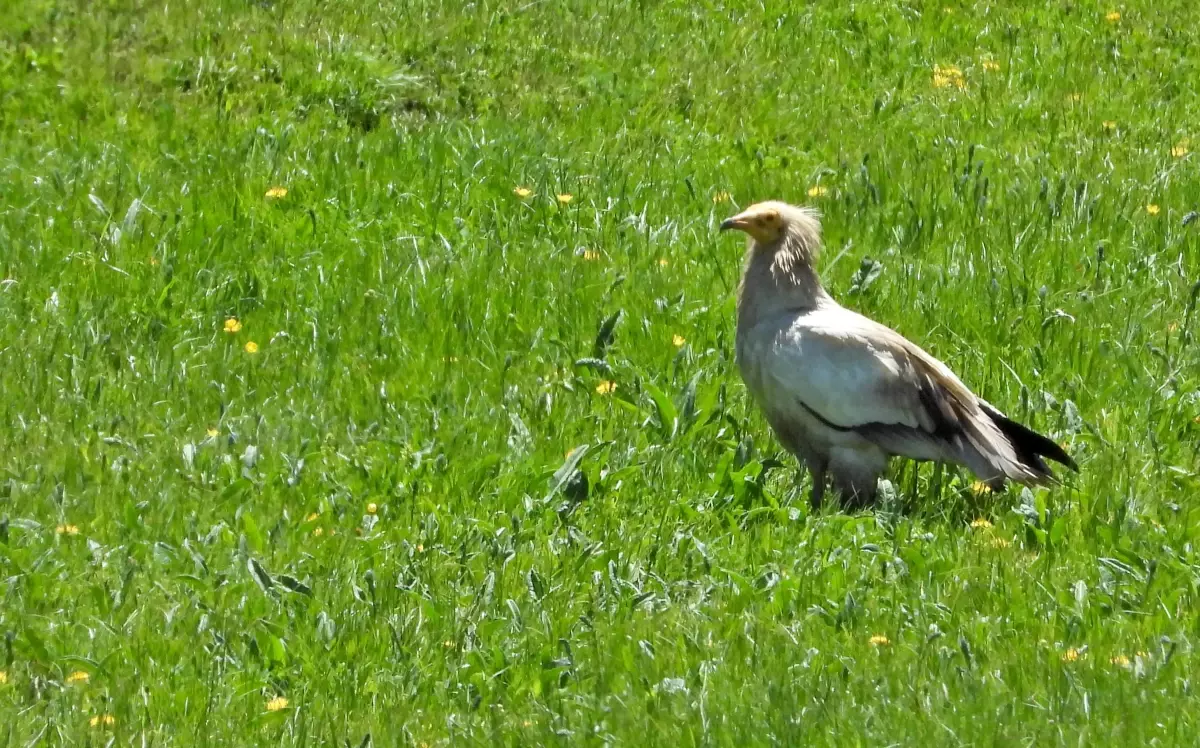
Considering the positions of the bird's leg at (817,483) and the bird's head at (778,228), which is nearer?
the bird's leg at (817,483)

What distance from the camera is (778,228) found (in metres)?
6.89

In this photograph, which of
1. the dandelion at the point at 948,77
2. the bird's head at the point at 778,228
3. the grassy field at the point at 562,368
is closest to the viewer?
the grassy field at the point at 562,368

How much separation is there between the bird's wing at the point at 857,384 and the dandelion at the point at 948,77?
4541 millimetres

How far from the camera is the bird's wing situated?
645 cm

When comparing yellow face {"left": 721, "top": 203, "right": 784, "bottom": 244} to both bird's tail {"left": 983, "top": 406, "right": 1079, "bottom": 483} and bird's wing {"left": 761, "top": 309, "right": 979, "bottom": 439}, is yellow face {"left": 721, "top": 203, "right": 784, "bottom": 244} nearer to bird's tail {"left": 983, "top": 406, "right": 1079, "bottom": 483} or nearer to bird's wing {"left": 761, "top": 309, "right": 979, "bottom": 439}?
bird's wing {"left": 761, "top": 309, "right": 979, "bottom": 439}

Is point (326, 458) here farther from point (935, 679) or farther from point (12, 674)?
point (935, 679)

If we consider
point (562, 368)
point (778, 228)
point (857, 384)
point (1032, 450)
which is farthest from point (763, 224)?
point (1032, 450)

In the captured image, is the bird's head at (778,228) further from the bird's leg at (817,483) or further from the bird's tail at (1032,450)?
the bird's tail at (1032,450)

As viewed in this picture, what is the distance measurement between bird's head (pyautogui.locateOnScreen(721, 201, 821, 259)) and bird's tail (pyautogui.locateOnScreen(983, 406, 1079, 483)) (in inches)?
41.2

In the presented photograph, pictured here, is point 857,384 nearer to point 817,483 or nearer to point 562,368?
point 817,483

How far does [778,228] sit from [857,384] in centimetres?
81

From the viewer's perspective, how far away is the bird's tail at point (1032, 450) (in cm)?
621

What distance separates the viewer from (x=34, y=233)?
25.7 feet

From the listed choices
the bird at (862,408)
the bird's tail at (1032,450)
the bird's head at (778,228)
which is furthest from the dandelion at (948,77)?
the bird's tail at (1032,450)
